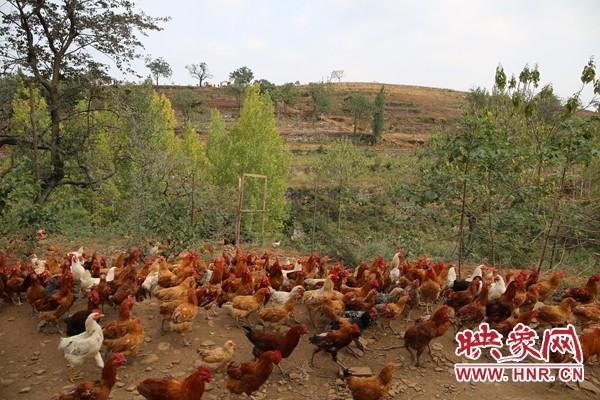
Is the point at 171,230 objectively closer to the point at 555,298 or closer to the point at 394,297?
the point at 394,297

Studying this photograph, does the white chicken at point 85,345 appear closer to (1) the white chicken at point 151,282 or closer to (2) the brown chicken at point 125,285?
(2) the brown chicken at point 125,285

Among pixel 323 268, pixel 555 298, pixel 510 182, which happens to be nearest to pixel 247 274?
pixel 323 268

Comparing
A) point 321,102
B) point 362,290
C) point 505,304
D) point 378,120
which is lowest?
point 362,290

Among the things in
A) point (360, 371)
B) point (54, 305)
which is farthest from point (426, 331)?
point (54, 305)

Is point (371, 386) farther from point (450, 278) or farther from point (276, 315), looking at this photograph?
point (450, 278)

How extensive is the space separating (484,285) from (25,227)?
891 centimetres

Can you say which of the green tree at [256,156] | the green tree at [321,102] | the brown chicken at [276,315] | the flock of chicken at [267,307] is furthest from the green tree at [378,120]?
the brown chicken at [276,315]

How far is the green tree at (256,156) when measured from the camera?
19031 millimetres

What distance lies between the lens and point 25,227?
8.30 metres

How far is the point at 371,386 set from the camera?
455 centimetres

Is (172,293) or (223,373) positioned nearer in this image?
(223,373)

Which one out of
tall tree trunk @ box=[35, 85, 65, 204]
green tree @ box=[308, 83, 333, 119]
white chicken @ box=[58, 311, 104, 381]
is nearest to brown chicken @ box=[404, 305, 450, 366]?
white chicken @ box=[58, 311, 104, 381]

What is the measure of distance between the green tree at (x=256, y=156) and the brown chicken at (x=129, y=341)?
1318cm

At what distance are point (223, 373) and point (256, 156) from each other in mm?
14594
